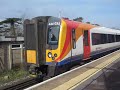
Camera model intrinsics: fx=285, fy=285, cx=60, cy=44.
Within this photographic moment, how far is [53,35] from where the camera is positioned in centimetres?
1352

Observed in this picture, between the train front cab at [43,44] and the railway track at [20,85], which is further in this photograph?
the train front cab at [43,44]

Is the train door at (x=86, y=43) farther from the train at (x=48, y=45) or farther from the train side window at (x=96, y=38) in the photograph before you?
the train at (x=48, y=45)

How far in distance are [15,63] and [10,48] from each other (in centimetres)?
178

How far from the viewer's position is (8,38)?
26594 millimetres

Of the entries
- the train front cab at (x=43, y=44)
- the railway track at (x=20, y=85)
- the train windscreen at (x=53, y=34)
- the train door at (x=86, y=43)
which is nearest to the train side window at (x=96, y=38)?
the train door at (x=86, y=43)

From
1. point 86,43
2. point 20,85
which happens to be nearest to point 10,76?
point 86,43

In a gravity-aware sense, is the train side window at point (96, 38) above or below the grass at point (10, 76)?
above

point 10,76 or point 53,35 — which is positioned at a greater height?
point 53,35

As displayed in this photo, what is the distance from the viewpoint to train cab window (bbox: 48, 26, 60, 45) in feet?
44.0

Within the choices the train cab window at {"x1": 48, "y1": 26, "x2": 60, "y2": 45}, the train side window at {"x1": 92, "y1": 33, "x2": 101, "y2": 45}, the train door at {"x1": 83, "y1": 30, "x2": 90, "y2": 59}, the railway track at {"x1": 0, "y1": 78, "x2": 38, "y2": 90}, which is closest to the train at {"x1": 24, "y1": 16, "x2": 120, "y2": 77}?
the train cab window at {"x1": 48, "y1": 26, "x2": 60, "y2": 45}

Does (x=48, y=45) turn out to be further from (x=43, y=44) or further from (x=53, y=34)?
(x=53, y=34)

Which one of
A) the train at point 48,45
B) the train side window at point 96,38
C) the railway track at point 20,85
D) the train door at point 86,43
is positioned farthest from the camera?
the train side window at point 96,38

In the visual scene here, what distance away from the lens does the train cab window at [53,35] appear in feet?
44.0

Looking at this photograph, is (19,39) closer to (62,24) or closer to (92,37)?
(92,37)
